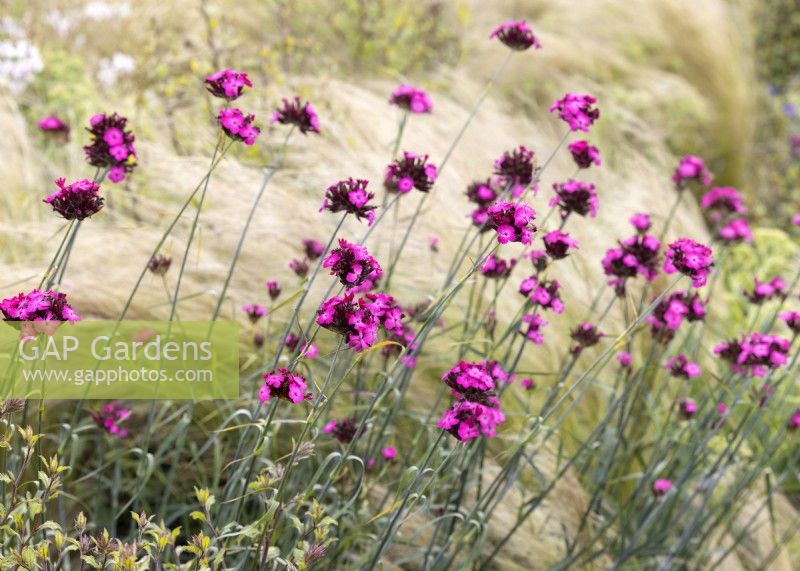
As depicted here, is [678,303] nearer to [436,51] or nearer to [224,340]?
[224,340]

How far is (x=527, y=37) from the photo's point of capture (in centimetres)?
187

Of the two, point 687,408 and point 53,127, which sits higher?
point 53,127

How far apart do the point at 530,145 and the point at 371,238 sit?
808mm

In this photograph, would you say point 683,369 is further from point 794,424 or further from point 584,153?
point 584,153

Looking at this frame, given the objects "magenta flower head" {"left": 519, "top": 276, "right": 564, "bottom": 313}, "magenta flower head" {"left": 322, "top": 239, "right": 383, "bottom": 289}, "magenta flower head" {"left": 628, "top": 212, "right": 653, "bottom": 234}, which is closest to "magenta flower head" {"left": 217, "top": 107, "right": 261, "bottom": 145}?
"magenta flower head" {"left": 322, "top": 239, "right": 383, "bottom": 289}

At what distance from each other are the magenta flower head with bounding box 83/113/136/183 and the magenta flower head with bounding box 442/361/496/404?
591mm

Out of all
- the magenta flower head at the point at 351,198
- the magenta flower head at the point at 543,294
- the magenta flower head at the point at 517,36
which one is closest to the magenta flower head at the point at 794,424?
the magenta flower head at the point at 543,294

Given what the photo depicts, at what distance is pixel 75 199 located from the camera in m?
1.24

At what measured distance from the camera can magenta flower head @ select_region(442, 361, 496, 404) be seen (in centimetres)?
120

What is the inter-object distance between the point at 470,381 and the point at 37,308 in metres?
0.55

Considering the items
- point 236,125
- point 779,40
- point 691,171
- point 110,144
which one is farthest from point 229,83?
point 779,40

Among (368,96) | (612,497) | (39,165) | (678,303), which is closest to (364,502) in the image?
(678,303)

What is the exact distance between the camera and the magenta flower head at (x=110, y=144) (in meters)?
1.39

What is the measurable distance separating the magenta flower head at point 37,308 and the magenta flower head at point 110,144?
0.29m
